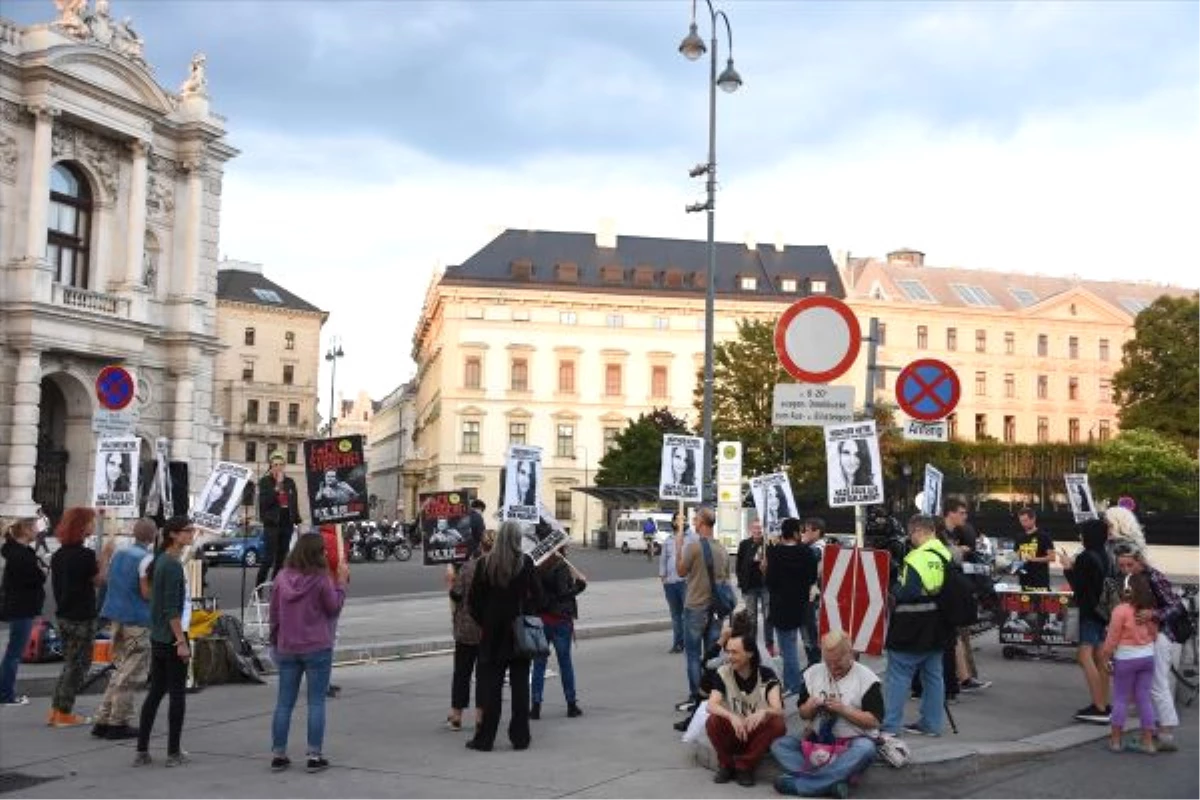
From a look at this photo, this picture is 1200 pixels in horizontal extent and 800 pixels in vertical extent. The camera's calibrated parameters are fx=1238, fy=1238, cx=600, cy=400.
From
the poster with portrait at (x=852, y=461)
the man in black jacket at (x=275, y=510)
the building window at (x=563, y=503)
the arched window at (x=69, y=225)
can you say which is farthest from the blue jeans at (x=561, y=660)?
the building window at (x=563, y=503)

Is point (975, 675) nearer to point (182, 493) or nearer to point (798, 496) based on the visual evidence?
point (182, 493)

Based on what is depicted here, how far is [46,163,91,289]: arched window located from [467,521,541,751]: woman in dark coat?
33.8 m

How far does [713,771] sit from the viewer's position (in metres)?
9.13

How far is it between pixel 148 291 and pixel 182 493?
2678 centimetres

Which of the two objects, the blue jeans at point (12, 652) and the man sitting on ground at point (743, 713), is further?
the blue jeans at point (12, 652)

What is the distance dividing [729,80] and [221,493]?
1364 centimetres

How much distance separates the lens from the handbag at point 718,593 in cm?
1257

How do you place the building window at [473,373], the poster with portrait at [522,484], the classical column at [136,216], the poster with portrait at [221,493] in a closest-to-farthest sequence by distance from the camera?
the poster with portrait at [221,493] → the poster with portrait at [522,484] → the classical column at [136,216] → the building window at [473,373]

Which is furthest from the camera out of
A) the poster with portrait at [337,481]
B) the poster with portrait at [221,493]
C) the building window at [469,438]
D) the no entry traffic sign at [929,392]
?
the building window at [469,438]

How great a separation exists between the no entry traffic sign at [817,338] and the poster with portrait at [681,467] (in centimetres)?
745

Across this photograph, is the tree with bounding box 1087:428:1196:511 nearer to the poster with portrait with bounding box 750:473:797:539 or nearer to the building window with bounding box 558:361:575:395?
the poster with portrait with bounding box 750:473:797:539

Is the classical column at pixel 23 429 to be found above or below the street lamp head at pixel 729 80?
below

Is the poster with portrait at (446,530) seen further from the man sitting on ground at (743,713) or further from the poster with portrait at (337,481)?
the man sitting on ground at (743,713)

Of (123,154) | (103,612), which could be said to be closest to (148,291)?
(123,154)
